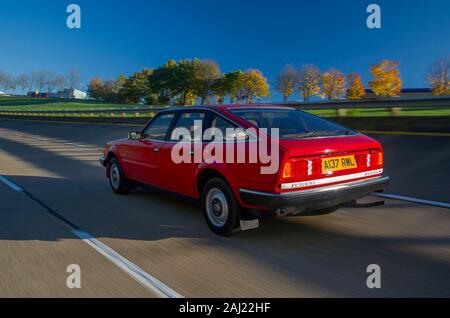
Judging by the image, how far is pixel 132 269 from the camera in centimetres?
341

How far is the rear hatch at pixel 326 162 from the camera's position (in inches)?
143

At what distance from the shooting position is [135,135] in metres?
5.84

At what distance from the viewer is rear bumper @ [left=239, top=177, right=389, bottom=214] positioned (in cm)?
361

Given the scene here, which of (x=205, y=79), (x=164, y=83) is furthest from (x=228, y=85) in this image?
(x=164, y=83)

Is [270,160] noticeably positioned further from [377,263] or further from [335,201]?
[377,263]

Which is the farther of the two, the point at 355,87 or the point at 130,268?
the point at 355,87

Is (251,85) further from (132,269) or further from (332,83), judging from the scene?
(132,269)

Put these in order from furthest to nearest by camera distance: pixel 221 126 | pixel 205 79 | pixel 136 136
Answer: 1. pixel 205 79
2. pixel 136 136
3. pixel 221 126

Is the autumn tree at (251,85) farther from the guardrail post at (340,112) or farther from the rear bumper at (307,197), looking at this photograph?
the rear bumper at (307,197)

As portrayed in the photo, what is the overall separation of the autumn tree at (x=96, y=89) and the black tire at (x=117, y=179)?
368 feet

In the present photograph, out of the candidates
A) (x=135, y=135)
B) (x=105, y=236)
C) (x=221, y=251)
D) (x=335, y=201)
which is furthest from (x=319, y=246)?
(x=135, y=135)

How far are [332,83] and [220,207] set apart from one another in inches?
3227

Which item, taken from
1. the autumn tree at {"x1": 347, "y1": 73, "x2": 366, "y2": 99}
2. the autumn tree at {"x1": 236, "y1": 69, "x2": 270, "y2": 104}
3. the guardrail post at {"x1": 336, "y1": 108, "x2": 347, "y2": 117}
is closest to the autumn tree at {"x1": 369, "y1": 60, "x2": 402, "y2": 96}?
the autumn tree at {"x1": 347, "y1": 73, "x2": 366, "y2": 99}

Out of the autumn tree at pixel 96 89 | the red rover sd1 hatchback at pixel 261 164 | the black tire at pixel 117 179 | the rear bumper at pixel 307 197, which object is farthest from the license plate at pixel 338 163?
the autumn tree at pixel 96 89
